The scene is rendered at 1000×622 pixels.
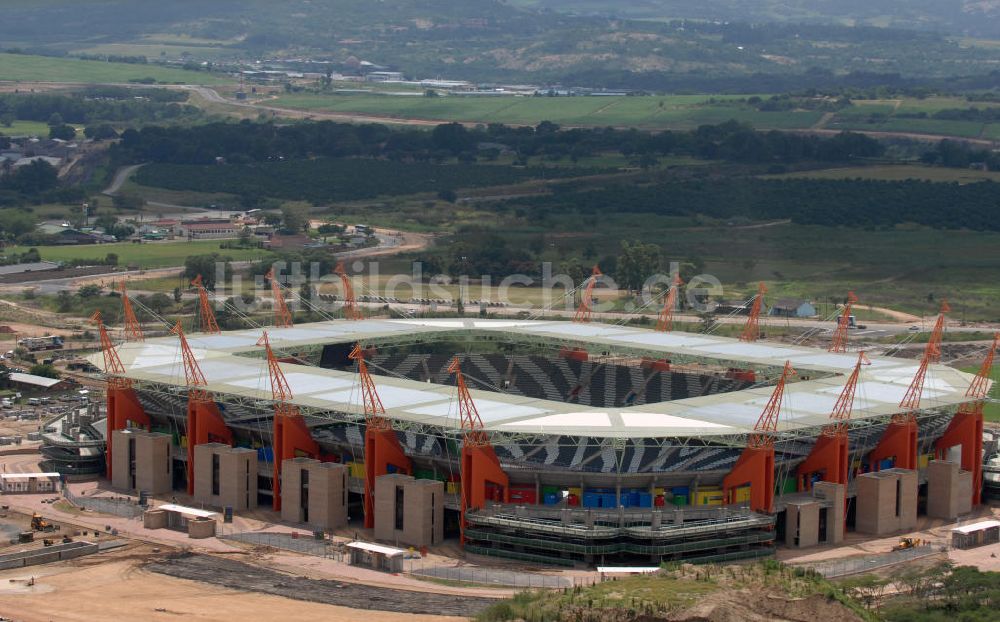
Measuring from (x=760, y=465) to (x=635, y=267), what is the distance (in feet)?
240

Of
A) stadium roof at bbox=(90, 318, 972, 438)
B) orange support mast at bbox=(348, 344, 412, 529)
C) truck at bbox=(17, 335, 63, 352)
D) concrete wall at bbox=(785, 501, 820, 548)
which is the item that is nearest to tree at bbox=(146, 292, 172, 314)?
truck at bbox=(17, 335, 63, 352)

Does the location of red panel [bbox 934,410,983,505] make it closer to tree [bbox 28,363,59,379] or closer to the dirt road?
the dirt road

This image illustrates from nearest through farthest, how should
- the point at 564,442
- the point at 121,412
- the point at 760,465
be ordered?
the point at 760,465 → the point at 564,442 → the point at 121,412

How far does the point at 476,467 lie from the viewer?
73.9 metres

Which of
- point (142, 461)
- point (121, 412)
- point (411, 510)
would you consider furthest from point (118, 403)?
point (411, 510)

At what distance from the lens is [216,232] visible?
567 ft

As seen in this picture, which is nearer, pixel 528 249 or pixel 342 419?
pixel 342 419

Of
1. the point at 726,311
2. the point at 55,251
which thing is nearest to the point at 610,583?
the point at 726,311

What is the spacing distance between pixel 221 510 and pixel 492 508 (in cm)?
1382

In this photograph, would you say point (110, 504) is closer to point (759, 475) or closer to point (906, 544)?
point (759, 475)

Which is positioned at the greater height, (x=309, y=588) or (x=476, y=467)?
(x=476, y=467)

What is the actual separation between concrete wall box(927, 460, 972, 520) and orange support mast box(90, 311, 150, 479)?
119ft

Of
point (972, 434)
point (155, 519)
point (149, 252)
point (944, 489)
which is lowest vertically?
point (155, 519)

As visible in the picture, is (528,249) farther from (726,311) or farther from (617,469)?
(617,469)
